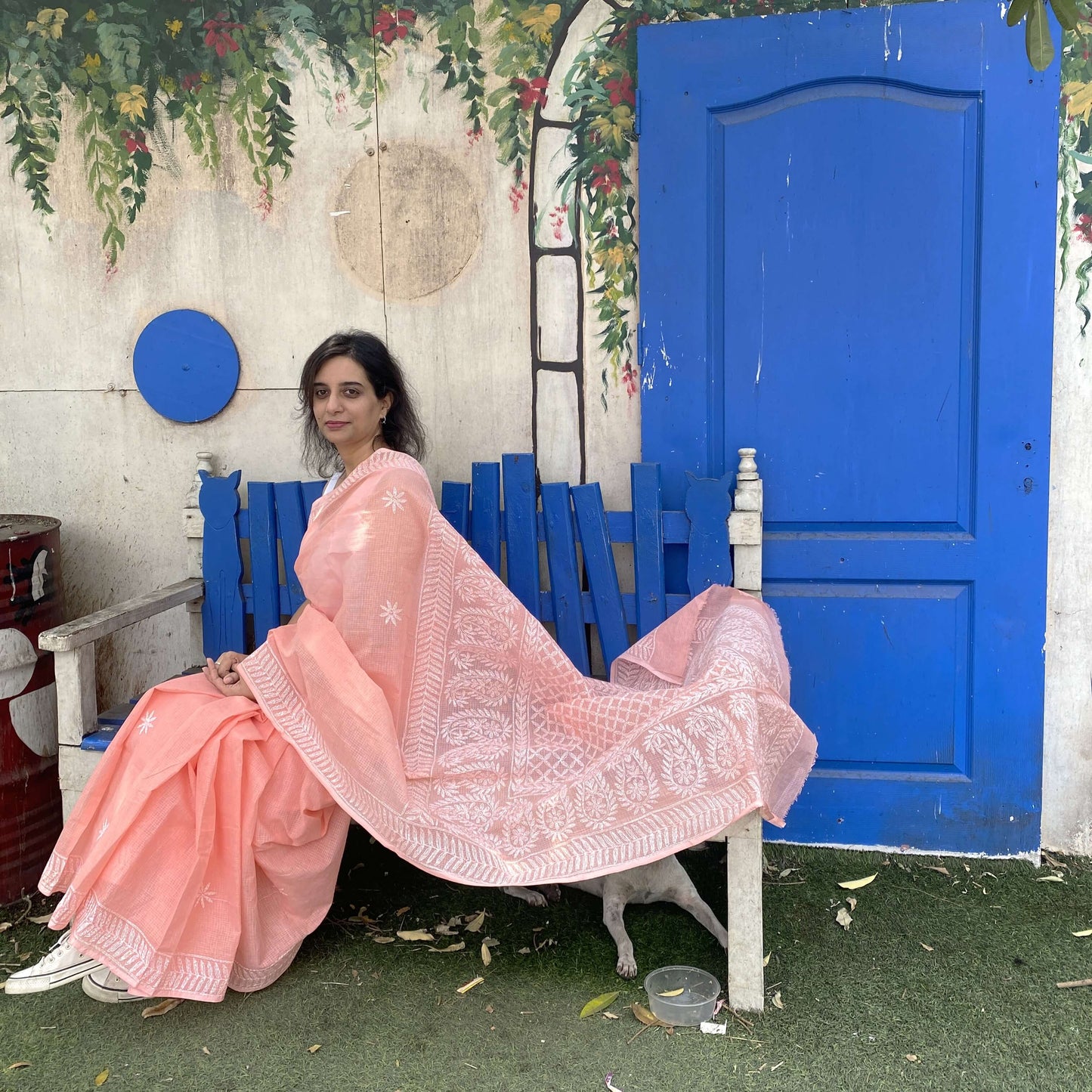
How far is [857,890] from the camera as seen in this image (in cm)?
292

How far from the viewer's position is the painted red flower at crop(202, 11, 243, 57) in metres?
3.21

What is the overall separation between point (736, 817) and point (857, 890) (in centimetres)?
97

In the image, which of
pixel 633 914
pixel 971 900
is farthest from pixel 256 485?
pixel 971 900

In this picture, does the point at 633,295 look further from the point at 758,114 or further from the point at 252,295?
the point at 252,295

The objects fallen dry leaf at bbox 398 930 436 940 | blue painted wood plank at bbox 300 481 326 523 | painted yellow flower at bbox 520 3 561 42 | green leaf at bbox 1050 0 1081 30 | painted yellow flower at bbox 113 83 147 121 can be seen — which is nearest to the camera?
green leaf at bbox 1050 0 1081 30

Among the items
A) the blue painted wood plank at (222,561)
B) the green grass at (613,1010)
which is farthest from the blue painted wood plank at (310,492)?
the green grass at (613,1010)

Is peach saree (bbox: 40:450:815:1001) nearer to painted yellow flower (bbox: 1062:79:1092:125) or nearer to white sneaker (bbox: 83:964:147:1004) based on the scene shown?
white sneaker (bbox: 83:964:147:1004)

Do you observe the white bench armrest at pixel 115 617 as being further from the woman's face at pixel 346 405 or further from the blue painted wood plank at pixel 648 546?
the blue painted wood plank at pixel 648 546

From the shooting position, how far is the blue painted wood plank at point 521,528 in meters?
3.03

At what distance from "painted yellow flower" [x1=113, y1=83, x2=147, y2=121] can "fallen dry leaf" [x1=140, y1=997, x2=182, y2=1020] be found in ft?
8.91

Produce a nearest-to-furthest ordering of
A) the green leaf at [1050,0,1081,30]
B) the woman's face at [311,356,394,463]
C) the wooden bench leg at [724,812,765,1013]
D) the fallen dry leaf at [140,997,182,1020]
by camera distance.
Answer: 1. the green leaf at [1050,0,1081,30]
2. the wooden bench leg at [724,812,765,1013]
3. the fallen dry leaf at [140,997,182,1020]
4. the woman's face at [311,356,394,463]

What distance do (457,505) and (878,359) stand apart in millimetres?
1351

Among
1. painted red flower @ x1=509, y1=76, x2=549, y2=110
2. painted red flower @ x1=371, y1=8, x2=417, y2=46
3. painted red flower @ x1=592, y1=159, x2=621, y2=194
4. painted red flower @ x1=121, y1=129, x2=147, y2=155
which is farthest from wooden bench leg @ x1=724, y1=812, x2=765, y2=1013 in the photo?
painted red flower @ x1=121, y1=129, x2=147, y2=155

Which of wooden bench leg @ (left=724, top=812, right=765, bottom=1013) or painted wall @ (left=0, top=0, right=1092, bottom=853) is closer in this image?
wooden bench leg @ (left=724, top=812, right=765, bottom=1013)
